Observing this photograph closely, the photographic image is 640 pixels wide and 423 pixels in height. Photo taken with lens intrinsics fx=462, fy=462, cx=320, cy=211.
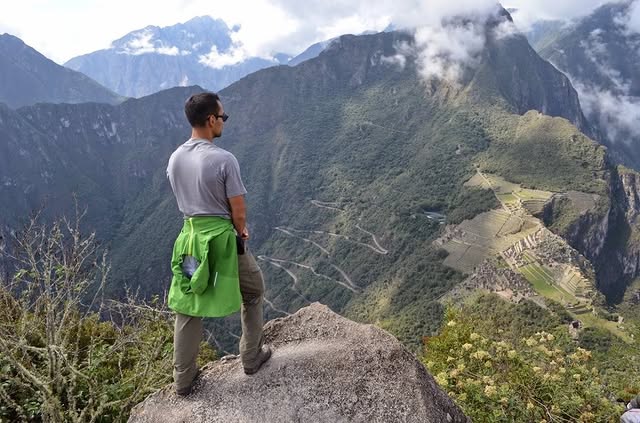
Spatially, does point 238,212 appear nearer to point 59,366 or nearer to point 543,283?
point 59,366

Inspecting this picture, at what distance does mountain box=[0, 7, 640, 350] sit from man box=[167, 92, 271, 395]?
130 ft

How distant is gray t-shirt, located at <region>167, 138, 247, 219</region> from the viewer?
12.9ft

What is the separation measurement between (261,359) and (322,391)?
0.72 meters

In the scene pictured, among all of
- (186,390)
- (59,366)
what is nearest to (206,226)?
(186,390)

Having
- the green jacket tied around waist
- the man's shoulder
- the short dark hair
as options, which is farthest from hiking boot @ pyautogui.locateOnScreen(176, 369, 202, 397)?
the short dark hair

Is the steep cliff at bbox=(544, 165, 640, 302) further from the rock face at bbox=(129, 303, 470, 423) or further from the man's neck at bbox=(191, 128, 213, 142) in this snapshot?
the man's neck at bbox=(191, 128, 213, 142)

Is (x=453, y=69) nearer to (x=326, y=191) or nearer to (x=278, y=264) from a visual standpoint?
(x=326, y=191)

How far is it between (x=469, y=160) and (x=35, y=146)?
4914 inches

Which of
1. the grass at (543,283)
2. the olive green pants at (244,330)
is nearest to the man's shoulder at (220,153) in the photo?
the olive green pants at (244,330)

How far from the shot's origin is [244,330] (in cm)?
458

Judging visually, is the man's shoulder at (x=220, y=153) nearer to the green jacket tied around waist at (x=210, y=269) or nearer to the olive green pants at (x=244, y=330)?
the green jacket tied around waist at (x=210, y=269)

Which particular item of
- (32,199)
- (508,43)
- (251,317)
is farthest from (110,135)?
(251,317)

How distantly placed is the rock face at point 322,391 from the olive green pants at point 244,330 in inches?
9.1

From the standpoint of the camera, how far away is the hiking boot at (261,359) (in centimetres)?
465
